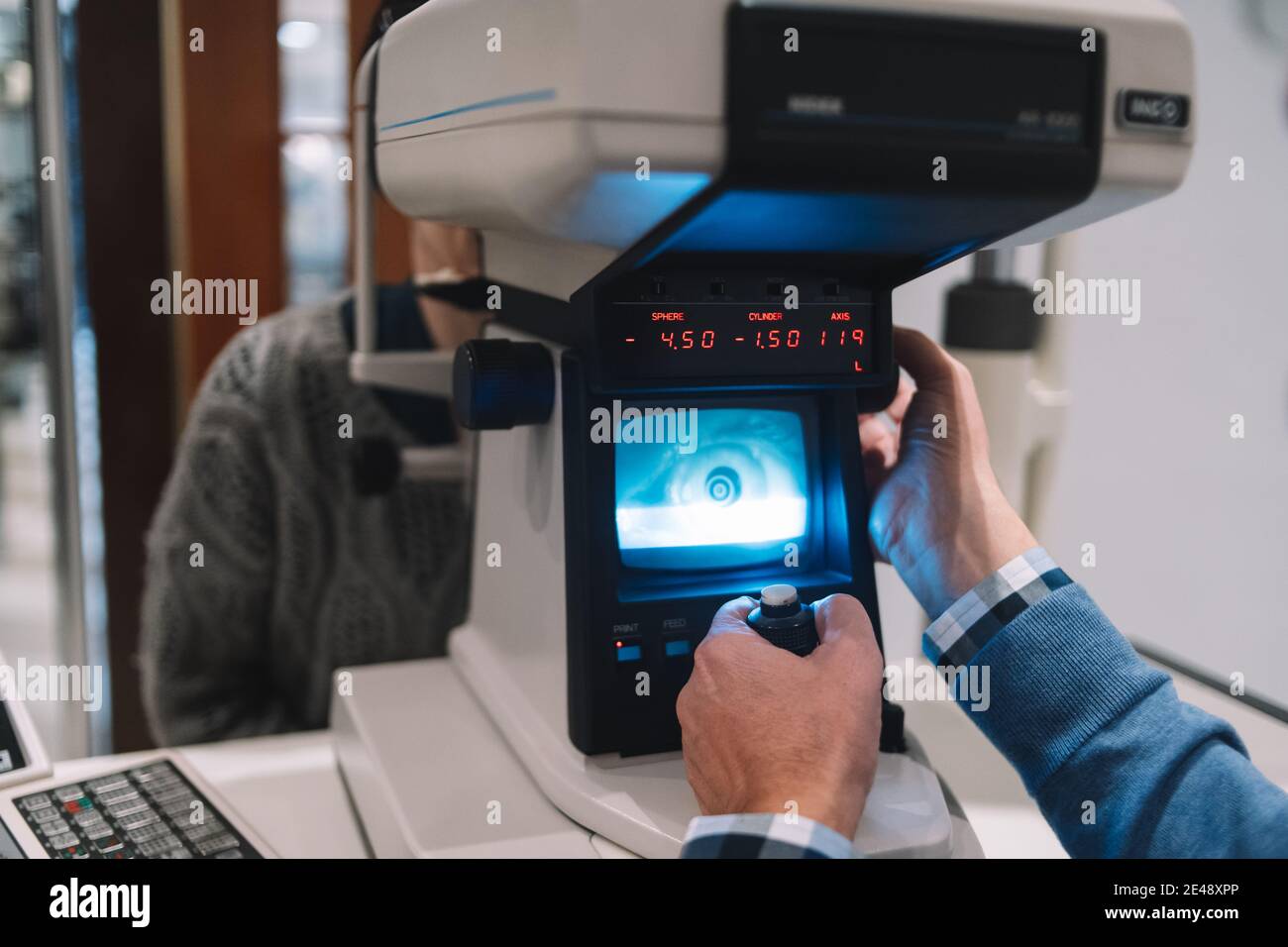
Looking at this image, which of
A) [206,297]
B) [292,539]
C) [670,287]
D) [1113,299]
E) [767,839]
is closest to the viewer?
[767,839]

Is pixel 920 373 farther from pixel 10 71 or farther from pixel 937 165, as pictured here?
pixel 10 71

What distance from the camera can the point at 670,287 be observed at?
0.64m

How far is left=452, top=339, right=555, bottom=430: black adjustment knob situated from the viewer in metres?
0.69

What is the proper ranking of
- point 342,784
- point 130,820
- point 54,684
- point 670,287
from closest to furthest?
point 670,287 < point 130,820 < point 342,784 < point 54,684

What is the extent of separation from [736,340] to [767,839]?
11.9 inches

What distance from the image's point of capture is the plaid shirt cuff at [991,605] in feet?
2.35

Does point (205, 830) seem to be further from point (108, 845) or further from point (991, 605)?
point (991, 605)

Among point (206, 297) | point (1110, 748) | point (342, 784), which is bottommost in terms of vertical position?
point (342, 784)

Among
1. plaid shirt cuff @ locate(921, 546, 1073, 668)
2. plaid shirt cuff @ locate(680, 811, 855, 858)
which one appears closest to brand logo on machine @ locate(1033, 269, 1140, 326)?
plaid shirt cuff @ locate(921, 546, 1073, 668)

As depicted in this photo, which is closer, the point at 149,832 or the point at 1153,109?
the point at 1153,109

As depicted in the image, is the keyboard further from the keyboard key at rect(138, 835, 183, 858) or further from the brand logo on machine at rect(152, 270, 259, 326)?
the brand logo on machine at rect(152, 270, 259, 326)

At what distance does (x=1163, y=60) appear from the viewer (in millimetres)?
554

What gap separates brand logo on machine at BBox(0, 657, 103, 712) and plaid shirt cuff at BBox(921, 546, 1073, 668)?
2.32 feet
